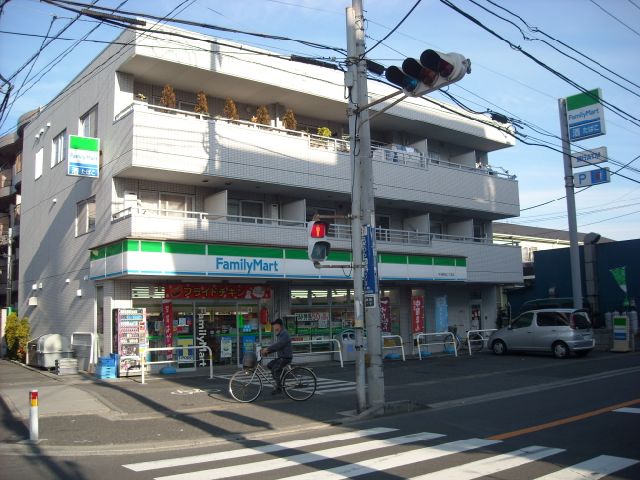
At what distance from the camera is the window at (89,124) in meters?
21.3

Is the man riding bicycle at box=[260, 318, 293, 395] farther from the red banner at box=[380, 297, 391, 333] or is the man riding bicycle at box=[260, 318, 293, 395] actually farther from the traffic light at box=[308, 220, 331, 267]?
the red banner at box=[380, 297, 391, 333]

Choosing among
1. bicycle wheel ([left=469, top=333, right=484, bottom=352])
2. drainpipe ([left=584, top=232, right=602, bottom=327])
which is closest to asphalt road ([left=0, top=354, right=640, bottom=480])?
bicycle wheel ([left=469, top=333, right=484, bottom=352])

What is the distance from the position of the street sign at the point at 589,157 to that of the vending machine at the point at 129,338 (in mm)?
19495

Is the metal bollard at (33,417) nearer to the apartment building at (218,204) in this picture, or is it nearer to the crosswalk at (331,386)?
the crosswalk at (331,386)

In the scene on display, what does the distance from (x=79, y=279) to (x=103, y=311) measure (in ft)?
8.67

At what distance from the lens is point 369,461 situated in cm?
757

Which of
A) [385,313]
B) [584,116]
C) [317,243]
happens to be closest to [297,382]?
[317,243]

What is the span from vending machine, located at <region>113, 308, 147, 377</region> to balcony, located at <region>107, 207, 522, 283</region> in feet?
7.80

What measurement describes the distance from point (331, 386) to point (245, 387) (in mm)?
3211

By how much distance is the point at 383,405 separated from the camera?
11305 mm

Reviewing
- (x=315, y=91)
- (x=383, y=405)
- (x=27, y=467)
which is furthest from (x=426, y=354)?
(x=27, y=467)

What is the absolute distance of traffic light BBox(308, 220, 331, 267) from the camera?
11422mm

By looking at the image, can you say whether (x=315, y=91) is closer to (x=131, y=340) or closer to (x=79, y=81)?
(x=79, y=81)

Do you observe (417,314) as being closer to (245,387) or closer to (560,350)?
(560,350)
